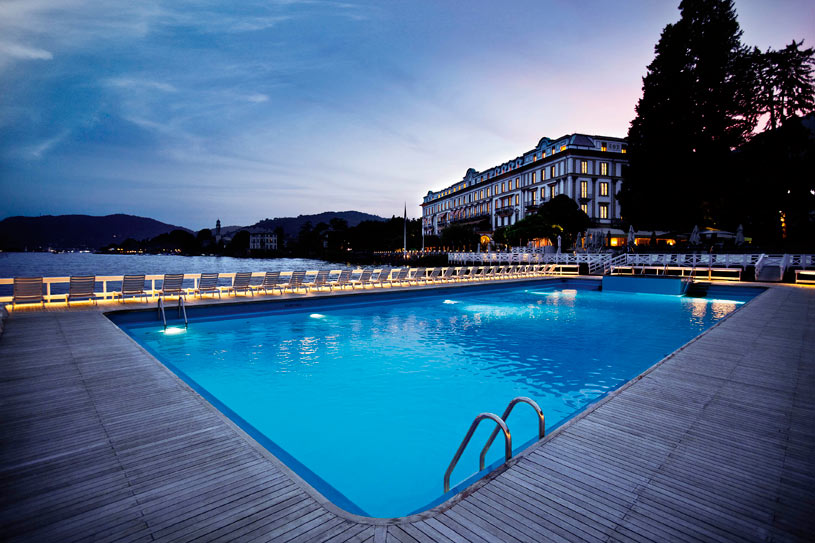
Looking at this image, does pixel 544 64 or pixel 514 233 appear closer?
pixel 544 64

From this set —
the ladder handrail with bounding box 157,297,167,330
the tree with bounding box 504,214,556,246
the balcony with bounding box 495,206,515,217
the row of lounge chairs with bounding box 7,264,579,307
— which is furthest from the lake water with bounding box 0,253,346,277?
the ladder handrail with bounding box 157,297,167,330

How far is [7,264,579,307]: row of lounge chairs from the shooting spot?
10.8m

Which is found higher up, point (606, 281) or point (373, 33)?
point (373, 33)

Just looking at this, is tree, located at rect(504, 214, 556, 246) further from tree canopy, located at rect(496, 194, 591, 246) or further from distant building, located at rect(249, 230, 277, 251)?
distant building, located at rect(249, 230, 277, 251)

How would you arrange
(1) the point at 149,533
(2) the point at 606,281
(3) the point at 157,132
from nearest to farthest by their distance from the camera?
(1) the point at 149,533 → (2) the point at 606,281 → (3) the point at 157,132

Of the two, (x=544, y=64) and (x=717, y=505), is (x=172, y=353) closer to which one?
(x=717, y=505)

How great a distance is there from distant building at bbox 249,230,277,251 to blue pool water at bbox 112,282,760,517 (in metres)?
157

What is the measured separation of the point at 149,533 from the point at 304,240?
145 metres

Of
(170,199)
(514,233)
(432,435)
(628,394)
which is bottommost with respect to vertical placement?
(432,435)

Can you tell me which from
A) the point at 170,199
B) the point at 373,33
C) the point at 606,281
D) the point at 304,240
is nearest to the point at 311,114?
the point at 373,33

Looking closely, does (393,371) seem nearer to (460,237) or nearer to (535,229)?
(535,229)

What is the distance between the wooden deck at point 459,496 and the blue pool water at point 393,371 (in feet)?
2.96

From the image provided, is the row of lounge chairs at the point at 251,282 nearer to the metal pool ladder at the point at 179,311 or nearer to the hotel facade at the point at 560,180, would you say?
the metal pool ladder at the point at 179,311

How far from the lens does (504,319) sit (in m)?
13.2
